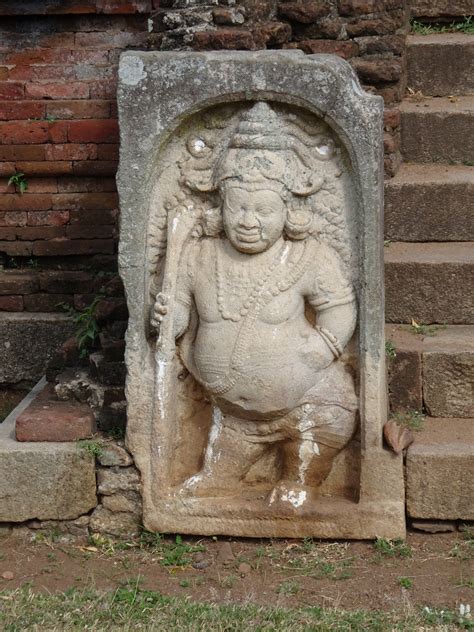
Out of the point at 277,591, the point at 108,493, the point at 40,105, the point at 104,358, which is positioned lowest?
the point at 277,591

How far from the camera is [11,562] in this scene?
5.16 m

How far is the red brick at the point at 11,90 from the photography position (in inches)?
260

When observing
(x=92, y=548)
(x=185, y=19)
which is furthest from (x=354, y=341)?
(x=185, y=19)

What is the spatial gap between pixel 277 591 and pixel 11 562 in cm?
117

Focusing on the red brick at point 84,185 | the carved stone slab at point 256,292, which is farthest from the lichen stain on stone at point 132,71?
the red brick at point 84,185

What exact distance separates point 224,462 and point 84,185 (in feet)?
6.99

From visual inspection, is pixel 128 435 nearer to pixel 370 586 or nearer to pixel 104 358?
pixel 104 358

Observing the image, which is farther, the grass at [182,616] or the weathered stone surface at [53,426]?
the weathered stone surface at [53,426]

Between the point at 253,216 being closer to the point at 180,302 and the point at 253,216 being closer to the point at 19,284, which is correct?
the point at 180,302

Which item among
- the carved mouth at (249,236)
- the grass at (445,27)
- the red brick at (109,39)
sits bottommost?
the carved mouth at (249,236)

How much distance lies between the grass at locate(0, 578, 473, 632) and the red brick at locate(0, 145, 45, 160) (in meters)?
2.65

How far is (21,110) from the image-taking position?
655cm

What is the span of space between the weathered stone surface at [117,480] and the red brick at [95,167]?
1.91 m

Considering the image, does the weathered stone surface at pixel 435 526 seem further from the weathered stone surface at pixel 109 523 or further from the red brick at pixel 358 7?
the red brick at pixel 358 7
